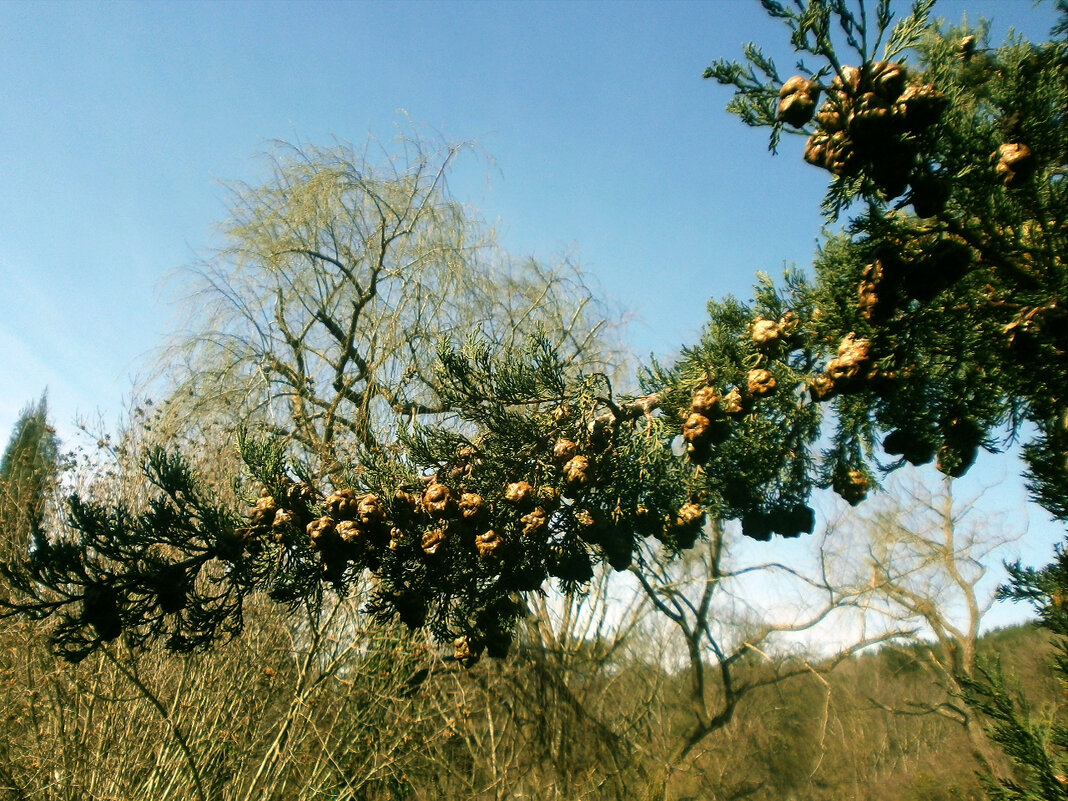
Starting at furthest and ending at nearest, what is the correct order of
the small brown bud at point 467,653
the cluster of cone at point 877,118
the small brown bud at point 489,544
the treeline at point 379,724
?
the treeline at point 379,724 → the small brown bud at point 467,653 → the small brown bud at point 489,544 → the cluster of cone at point 877,118

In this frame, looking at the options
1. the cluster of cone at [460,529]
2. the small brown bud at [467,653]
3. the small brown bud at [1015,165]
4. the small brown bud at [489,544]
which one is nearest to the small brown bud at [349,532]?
the cluster of cone at [460,529]

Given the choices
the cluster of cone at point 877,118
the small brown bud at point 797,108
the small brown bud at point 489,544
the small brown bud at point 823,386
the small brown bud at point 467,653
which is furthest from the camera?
the small brown bud at point 467,653

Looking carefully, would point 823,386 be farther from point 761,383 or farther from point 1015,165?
point 1015,165

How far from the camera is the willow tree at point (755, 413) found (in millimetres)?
1235

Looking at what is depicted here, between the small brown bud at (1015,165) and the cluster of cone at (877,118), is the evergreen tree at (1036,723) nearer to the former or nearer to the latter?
the small brown bud at (1015,165)

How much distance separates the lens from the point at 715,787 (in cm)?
743

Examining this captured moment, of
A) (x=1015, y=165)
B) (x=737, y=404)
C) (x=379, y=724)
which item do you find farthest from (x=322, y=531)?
(x=379, y=724)

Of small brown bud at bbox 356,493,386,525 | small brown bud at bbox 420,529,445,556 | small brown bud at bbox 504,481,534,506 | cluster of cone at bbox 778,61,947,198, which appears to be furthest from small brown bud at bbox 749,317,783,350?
small brown bud at bbox 356,493,386,525

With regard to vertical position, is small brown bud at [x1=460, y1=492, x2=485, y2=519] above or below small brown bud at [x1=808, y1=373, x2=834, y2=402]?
below

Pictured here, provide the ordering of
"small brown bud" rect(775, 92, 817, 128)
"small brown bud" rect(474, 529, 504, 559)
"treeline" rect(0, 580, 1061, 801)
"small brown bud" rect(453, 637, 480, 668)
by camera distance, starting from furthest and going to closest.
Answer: "treeline" rect(0, 580, 1061, 801) < "small brown bud" rect(453, 637, 480, 668) < "small brown bud" rect(474, 529, 504, 559) < "small brown bud" rect(775, 92, 817, 128)

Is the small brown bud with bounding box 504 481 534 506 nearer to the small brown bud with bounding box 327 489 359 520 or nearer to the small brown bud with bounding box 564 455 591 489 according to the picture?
the small brown bud with bounding box 564 455 591 489

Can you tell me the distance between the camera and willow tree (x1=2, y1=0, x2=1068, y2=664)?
1.24 meters

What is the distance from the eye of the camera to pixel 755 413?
5.79 ft

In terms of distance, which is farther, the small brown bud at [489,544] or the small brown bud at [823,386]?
the small brown bud at [489,544]
